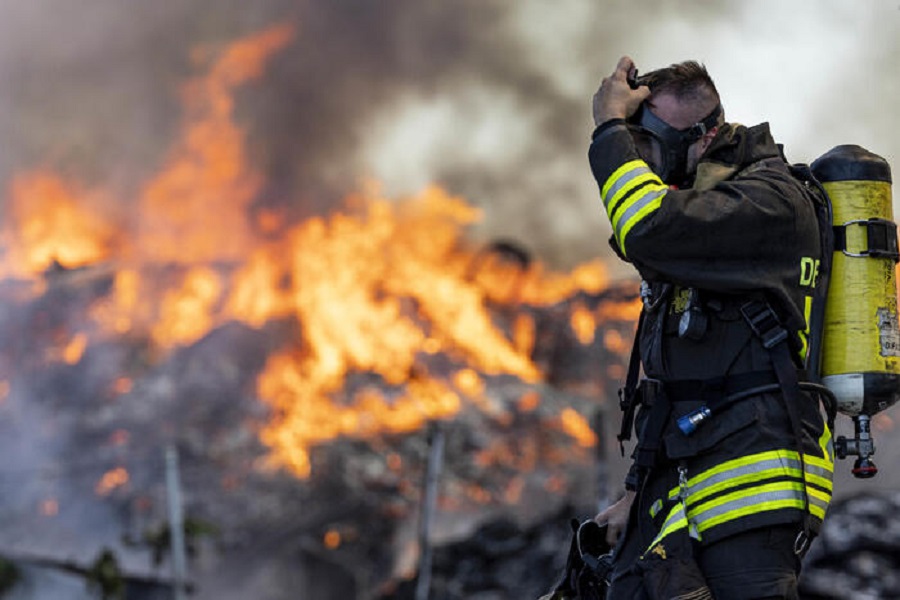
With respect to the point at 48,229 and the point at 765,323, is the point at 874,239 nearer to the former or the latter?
the point at 765,323

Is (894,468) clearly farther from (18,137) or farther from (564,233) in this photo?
(18,137)

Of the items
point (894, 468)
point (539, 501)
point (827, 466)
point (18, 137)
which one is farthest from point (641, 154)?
point (18, 137)

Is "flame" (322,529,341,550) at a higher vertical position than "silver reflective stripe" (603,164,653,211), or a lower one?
higher

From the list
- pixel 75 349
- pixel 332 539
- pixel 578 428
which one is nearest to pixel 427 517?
pixel 332 539

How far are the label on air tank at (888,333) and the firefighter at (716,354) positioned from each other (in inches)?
7.3

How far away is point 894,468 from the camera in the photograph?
16578mm

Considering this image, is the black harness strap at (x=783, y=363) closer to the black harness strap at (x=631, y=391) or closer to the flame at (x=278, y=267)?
the black harness strap at (x=631, y=391)

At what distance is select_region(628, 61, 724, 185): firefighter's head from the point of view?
9.84 ft

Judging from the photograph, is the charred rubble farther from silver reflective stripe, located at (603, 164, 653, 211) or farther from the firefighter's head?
silver reflective stripe, located at (603, 164, 653, 211)

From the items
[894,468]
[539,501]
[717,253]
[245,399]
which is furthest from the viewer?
[245,399]

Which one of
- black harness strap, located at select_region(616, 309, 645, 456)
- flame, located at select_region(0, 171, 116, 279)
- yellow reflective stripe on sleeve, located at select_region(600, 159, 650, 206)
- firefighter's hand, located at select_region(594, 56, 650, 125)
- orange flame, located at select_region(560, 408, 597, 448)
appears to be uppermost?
flame, located at select_region(0, 171, 116, 279)

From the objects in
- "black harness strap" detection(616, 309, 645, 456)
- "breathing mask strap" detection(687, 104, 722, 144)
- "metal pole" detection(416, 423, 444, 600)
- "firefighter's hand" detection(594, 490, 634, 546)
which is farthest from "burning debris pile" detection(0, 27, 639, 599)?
"breathing mask strap" detection(687, 104, 722, 144)

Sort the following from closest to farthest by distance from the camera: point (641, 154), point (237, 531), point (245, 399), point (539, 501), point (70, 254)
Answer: point (641, 154), point (237, 531), point (539, 501), point (245, 399), point (70, 254)

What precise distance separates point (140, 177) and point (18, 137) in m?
2.76
